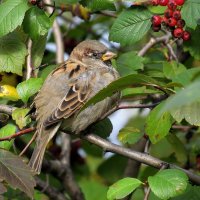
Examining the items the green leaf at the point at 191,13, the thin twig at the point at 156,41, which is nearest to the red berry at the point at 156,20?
the green leaf at the point at 191,13

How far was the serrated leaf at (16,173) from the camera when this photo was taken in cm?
199

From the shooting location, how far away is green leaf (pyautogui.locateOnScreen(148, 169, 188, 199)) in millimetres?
1988

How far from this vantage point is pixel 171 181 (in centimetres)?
201

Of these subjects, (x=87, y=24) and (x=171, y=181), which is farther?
(x=87, y=24)

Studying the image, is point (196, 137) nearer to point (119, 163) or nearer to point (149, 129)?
point (119, 163)

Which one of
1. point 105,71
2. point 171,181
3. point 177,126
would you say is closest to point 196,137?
point 177,126

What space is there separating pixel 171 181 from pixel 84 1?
0.96 metres

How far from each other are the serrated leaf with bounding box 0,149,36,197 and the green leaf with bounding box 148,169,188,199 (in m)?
0.39

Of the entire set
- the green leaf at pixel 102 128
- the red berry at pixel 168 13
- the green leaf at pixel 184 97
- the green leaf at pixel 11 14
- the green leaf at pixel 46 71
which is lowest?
the green leaf at pixel 102 128

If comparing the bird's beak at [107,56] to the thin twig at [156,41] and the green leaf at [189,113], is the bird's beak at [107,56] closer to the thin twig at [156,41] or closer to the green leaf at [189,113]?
the thin twig at [156,41]

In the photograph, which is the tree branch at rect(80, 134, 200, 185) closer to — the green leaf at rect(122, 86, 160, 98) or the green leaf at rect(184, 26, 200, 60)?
the green leaf at rect(122, 86, 160, 98)

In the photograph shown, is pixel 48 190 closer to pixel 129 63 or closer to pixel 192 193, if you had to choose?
pixel 129 63

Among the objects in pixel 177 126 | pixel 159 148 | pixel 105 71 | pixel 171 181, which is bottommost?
pixel 159 148

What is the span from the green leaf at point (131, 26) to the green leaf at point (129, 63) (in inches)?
11.5
